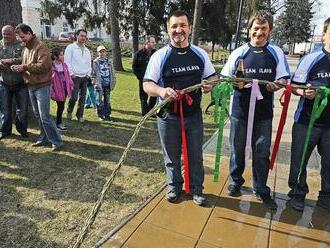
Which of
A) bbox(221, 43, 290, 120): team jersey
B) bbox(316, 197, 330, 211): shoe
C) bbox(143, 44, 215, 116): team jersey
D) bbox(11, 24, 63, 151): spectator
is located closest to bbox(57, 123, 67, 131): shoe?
bbox(11, 24, 63, 151): spectator

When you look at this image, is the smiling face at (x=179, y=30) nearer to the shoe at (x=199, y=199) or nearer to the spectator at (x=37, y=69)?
the shoe at (x=199, y=199)

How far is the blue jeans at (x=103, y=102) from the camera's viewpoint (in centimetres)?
774

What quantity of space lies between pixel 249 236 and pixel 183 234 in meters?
0.61

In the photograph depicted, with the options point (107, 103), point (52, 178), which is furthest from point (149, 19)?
point (52, 178)

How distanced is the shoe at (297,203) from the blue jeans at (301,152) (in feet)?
0.13

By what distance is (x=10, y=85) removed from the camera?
5.90m

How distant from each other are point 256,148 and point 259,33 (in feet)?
3.87

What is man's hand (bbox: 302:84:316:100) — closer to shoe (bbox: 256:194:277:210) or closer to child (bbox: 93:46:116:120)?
shoe (bbox: 256:194:277:210)

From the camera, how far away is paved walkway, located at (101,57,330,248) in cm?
331

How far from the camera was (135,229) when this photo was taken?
136 inches

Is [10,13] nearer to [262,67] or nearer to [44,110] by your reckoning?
[44,110]

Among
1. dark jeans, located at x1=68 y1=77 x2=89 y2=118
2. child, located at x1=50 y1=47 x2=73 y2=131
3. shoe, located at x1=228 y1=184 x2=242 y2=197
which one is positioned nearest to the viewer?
shoe, located at x1=228 y1=184 x2=242 y2=197

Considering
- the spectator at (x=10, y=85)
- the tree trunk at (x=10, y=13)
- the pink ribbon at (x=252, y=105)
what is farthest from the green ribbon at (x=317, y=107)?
the tree trunk at (x=10, y=13)

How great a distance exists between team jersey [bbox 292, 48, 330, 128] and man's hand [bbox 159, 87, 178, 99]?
49.1 inches
